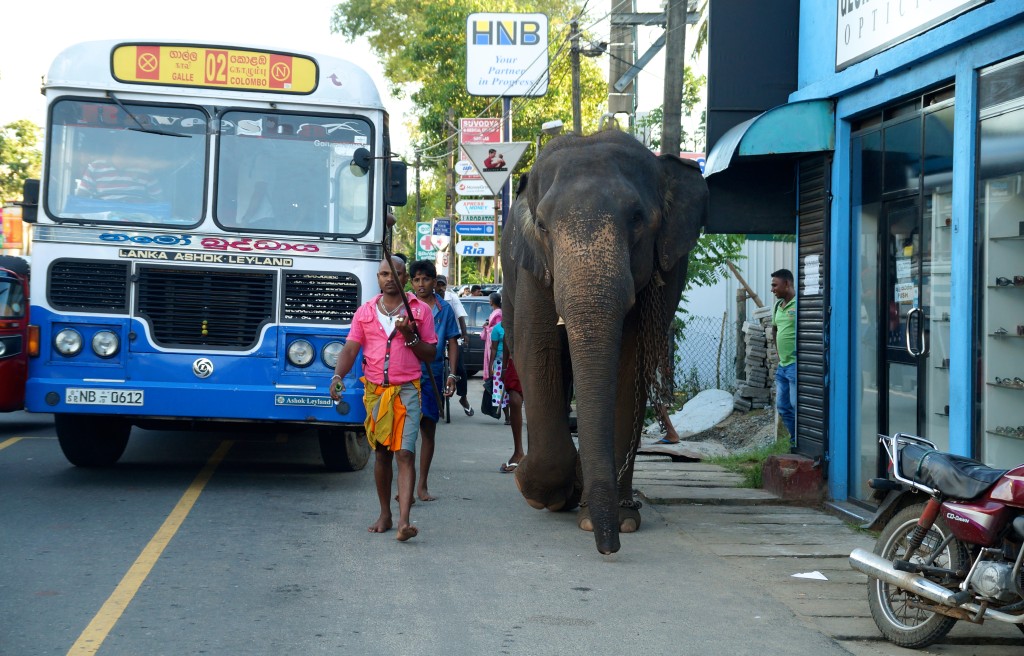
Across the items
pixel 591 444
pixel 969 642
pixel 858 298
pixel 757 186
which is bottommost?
pixel 969 642

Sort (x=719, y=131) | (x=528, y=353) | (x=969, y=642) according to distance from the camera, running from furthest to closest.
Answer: (x=719, y=131)
(x=528, y=353)
(x=969, y=642)

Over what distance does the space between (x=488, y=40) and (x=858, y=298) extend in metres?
19.7

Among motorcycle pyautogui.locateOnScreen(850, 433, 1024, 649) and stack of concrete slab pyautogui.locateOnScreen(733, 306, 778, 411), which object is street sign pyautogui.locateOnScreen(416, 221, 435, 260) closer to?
stack of concrete slab pyautogui.locateOnScreen(733, 306, 778, 411)

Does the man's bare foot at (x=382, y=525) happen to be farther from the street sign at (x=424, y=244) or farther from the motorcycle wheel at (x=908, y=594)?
the street sign at (x=424, y=244)

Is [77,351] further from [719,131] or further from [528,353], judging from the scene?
[719,131]

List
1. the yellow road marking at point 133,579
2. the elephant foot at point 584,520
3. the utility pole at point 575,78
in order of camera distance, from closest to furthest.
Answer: the yellow road marking at point 133,579 → the elephant foot at point 584,520 → the utility pole at point 575,78

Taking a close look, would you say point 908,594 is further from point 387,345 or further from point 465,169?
point 465,169

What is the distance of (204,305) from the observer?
993cm

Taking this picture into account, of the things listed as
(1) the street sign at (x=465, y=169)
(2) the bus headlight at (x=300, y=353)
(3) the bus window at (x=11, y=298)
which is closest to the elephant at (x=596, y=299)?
(2) the bus headlight at (x=300, y=353)

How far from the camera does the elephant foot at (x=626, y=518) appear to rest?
28.9 feet

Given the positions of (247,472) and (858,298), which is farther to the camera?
(247,472)

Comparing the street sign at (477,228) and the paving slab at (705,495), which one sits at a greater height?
the street sign at (477,228)

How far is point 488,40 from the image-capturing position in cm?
2842

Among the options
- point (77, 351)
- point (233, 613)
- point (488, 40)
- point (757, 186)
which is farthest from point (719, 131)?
point (488, 40)
